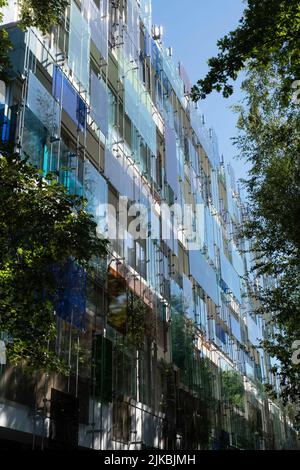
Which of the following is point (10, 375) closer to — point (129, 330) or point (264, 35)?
point (129, 330)

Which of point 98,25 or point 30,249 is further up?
point 98,25

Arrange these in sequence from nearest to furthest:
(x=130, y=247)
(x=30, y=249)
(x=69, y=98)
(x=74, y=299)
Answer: (x=30, y=249) < (x=74, y=299) < (x=69, y=98) < (x=130, y=247)

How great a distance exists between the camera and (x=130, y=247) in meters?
18.1

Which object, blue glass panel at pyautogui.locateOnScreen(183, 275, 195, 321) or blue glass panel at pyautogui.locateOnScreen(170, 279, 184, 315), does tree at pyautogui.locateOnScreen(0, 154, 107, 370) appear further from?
A: blue glass panel at pyautogui.locateOnScreen(183, 275, 195, 321)

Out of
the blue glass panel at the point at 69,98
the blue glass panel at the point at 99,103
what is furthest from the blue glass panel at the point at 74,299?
the blue glass panel at the point at 99,103

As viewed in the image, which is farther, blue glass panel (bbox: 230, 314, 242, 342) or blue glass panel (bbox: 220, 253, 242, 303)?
blue glass panel (bbox: 230, 314, 242, 342)

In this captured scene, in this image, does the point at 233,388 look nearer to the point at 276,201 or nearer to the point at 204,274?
the point at 204,274

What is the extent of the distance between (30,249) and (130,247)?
29.4 feet

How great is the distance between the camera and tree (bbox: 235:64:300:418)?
17.5 m

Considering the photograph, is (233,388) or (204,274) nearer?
(204,274)

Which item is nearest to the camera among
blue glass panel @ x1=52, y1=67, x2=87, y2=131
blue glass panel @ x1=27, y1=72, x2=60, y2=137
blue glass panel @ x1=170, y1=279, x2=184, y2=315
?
blue glass panel @ x1=27, y1=72, x2=60, y2=137

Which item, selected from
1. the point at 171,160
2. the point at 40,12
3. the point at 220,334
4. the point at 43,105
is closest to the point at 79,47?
the point at 43,105

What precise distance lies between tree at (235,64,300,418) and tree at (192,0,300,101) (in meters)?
7.07

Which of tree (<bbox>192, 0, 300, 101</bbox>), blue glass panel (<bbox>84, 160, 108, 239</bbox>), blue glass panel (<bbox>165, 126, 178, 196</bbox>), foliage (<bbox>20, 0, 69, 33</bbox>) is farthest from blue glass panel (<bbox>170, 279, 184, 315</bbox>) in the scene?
foliage (<bbox>20, 0, 69, 33</bbox>)
